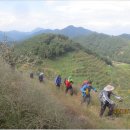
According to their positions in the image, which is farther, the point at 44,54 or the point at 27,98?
the point at 44,54

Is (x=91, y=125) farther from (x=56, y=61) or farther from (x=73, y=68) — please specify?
(x=56, y=61)

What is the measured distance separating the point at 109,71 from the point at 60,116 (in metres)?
91.2

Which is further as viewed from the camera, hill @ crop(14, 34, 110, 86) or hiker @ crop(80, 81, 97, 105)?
hill @ crop(14, 34, 110, 86)

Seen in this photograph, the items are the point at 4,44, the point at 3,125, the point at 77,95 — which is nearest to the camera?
the point at 3,125

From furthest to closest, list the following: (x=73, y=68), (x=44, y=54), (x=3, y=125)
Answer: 1. (x=44, y=54)
2. (x=73, y=68)
3. (x=3, y=125)

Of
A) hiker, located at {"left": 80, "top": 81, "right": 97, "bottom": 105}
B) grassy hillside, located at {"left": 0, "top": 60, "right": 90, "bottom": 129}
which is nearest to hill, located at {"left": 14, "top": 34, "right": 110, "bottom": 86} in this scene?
hiker, located at {"left": 80, "top": 81, "right": 97, "bottom": 105}

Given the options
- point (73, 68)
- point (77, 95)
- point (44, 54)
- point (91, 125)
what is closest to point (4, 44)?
point (77, 95)

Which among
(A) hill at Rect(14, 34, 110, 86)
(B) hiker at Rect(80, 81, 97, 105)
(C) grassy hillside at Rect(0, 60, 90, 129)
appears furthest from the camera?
(A) hill at Rect(14, 34, 110, 86)

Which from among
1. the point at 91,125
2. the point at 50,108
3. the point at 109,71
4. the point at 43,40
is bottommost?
the point at 109,71

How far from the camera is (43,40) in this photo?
10462cm

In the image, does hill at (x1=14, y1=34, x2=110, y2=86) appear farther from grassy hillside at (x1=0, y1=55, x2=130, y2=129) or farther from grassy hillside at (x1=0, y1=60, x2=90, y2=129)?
grassy hillside at (x1=0, y1=60, x2=90, y2=129)

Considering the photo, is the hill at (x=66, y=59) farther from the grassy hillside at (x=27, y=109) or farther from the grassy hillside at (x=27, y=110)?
the grassy hillside at (x=27, y=110)

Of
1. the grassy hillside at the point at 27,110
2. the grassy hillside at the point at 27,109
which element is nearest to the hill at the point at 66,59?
the grassy hillside at the point at 27,109

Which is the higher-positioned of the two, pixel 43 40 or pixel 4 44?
pixel 4 44
